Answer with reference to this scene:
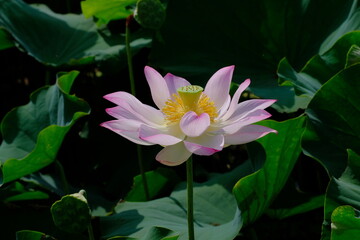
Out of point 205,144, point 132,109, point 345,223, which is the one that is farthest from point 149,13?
point 345,223

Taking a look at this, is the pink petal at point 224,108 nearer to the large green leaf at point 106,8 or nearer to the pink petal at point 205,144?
the pink petal at point 205,144

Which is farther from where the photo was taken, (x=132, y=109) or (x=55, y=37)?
(x=55, y=37)

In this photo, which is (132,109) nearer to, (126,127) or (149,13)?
(126,127)

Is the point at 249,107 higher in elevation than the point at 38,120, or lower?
higher

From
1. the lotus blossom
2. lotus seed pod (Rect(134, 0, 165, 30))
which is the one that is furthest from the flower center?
lotus seed pod (Rect(134, 0, 165, 30))

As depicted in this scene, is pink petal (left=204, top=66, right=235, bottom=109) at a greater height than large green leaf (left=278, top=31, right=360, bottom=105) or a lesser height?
greater

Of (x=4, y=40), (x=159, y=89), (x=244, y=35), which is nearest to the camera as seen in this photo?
(x=159, y=89)

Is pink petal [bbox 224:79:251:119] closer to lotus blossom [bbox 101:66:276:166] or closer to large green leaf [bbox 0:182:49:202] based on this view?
lotus blossom [bbox 101:66:276:166]
